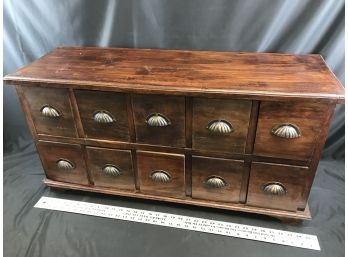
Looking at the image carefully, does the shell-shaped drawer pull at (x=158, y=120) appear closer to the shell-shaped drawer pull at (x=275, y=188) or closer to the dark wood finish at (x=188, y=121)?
the dark wood finish at (x=188, y=121)

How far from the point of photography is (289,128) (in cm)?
105

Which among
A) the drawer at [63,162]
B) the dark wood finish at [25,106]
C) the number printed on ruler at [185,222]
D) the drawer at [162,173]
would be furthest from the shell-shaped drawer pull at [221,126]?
the dark wood finish at [25,106]

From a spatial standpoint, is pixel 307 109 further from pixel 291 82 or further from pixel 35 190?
pixel 35 190

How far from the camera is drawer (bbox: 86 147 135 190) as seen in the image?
1.32 meters

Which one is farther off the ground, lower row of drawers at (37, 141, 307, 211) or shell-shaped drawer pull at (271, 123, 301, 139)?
shell-shaped drawer pull at (271, 123, 301, 139)

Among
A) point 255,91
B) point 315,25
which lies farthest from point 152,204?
point 315,25

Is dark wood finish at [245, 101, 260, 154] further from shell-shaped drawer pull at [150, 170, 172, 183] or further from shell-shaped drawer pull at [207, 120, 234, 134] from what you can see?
shell-shaped drawer pull at [150, 170, 172, 183]

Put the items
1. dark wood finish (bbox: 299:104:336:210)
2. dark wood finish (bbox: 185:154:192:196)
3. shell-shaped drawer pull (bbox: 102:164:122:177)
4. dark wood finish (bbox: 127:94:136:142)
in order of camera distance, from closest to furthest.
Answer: dark wood finish (bbox: 299:104:336:210) < dark wood finish (bbox: 127:94:136:142) < dark wood finish (bbox: 185:154:192:196) < shell-shaped drawer pull (bbox: 102:164:122:177)

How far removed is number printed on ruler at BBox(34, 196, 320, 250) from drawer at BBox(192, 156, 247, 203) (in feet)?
0.40

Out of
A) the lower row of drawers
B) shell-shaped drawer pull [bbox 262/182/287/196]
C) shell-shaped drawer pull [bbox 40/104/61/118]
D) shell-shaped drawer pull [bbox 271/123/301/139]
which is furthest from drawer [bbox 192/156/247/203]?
shell-shaped drawer pull [bbox 40/104/61/118]

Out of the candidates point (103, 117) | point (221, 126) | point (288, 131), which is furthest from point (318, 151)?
point (103, 117)

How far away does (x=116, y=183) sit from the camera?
1.42 meters

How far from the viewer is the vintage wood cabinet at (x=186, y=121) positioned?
1054mm

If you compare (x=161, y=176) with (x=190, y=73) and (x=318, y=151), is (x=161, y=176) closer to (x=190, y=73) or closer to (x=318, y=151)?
(x=190, y=73)
